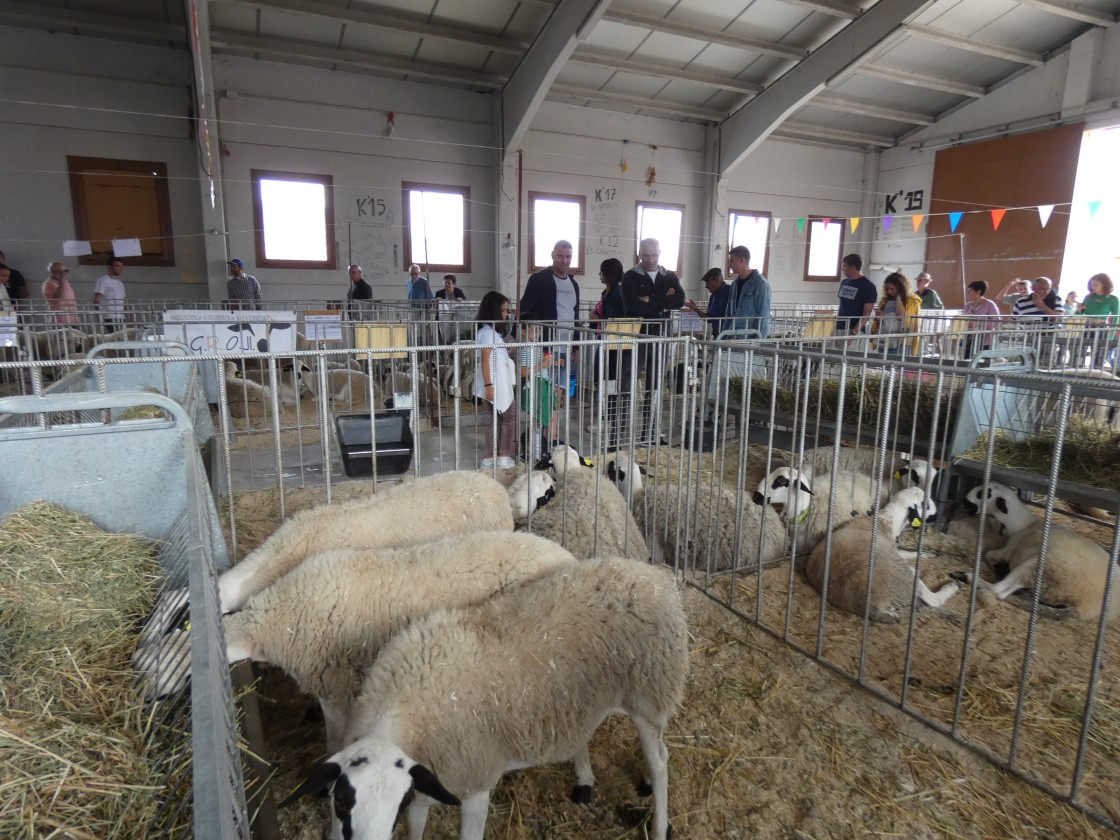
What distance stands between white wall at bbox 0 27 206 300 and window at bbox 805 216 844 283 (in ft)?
52.0

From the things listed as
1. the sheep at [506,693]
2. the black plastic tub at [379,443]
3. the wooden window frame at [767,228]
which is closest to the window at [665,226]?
the wooden window frame at [767,228]

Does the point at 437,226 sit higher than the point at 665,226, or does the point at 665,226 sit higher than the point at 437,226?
the point at 665,226

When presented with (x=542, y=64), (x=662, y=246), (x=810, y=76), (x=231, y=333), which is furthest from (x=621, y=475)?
(x=662, y=246)

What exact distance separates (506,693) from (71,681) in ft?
3.87

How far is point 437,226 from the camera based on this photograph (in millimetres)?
13625

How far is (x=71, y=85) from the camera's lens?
35.2ft

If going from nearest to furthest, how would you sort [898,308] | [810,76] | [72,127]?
1. [898,308]
2. [72,127]
3. [810,76]

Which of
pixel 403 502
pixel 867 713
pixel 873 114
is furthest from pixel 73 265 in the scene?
pixel 873 114

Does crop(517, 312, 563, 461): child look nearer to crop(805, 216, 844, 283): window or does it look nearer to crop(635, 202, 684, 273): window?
crop(635, 202, 684, 273): window

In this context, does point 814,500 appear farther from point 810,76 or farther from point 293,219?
point 810,76

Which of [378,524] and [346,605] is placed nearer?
[346,605]

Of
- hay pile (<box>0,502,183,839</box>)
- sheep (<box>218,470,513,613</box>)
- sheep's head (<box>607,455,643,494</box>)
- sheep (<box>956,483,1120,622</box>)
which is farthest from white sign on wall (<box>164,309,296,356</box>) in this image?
sheep (<box>956,483,1120,622</box>)

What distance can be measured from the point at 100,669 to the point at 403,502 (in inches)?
66.3

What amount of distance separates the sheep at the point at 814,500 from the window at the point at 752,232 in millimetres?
13274
